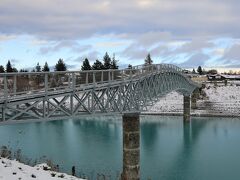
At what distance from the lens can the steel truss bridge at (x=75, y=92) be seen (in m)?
25.7

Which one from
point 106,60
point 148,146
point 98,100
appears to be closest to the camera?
point 98,100

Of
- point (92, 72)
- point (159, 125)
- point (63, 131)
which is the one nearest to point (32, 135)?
point (63, 131)

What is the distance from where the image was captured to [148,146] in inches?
2260

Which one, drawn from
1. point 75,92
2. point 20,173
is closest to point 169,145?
point 75,92

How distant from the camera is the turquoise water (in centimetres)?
4178

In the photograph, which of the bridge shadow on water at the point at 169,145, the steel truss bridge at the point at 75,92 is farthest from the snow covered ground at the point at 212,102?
the steel truss bridge at the point at 75,92

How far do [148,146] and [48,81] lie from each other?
102ft

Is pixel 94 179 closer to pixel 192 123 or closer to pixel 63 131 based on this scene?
pixel 63 131

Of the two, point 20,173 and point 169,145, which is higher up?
point 20,173

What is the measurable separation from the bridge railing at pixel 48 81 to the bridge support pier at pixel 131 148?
4.87 metres

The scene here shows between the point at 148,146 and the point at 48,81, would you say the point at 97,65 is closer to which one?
the point at 148,146

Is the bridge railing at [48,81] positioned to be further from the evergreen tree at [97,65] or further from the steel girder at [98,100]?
the evergreen tree at [97,65]

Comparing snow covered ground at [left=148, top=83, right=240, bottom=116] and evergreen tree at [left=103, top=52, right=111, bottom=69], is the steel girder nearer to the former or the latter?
snow covered ground at [left=148, top=83, right=240, bottom=116]

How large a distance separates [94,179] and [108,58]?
10399cm
